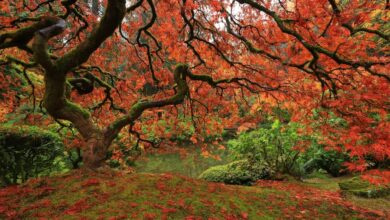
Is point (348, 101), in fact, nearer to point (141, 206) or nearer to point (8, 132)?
point (141, 206)

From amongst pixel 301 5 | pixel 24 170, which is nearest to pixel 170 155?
pixel 24 170

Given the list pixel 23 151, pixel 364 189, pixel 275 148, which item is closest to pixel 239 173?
pixel 275 148

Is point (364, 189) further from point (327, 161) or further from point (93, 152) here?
point (93, 152)

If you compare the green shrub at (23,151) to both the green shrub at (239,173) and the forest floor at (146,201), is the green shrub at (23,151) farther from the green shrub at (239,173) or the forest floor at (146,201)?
the green shrub at (239,173)

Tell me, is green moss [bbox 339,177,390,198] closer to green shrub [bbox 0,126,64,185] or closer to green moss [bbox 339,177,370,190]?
green moss [bbox 339,177,370,190]

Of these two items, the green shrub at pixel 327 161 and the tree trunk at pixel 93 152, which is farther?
the green shrub at pixel 327 161

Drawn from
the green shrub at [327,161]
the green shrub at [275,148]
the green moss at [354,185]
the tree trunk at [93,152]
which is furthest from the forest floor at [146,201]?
the green shrub at [327,161]

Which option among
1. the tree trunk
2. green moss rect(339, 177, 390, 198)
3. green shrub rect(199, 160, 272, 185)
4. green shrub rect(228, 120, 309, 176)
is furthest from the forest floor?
green shrub rect(228, 120, 309, 176)

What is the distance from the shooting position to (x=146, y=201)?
366cm

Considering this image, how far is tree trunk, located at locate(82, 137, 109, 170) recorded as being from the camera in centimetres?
436

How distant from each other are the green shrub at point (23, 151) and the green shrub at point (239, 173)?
4.21 metres

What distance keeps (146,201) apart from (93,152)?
1252 mm

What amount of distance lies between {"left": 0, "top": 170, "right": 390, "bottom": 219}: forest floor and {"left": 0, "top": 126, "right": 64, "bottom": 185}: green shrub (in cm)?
204

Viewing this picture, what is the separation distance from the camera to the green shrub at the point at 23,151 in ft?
19.3
